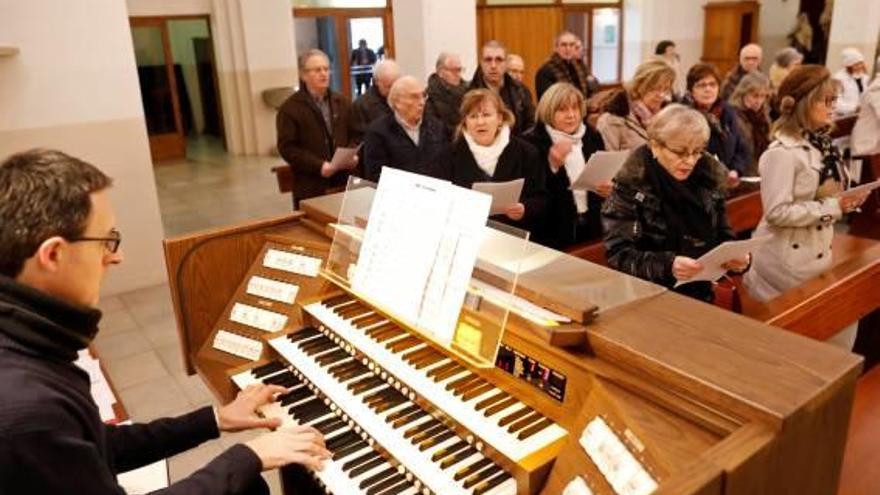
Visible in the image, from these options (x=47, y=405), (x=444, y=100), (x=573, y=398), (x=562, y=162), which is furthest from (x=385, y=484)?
(x=444, y=100)

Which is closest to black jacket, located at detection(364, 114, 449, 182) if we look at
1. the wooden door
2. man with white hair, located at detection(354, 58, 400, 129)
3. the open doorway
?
man with white hair, located at detection(354, 58, 400, 129)

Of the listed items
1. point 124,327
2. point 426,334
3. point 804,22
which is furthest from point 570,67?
point 804,22

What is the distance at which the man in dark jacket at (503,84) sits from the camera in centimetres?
527

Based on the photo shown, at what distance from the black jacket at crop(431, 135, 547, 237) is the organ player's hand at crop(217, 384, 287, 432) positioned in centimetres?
152

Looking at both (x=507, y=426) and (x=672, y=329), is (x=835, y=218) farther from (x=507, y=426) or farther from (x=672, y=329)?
(x=507, y=426)

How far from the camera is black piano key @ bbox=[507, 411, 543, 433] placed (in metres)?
1.46

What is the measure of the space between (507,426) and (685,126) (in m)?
1.25

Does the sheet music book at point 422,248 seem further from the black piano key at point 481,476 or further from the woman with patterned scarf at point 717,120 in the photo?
the woman with patterned scarf at point 717,120

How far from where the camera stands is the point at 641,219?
2.32 m

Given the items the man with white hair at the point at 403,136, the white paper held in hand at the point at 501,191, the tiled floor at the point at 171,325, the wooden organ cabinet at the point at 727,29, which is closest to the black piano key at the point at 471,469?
the white paper held in hand at the point at 501,191

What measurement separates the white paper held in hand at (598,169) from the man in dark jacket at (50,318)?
2296mm

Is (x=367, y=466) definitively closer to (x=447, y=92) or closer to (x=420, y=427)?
(x=420, y=427)

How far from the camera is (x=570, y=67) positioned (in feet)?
21.7

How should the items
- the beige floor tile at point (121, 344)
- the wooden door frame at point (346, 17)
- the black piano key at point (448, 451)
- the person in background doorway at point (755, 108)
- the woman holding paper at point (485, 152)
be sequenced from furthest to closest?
the wooden door frame at point (346, 17), the person in background doorway at point (755, 108), the beige floor tile at point (121, 344), the woman holding paper at point (485, 152), the black piano key at point (448, 451)
